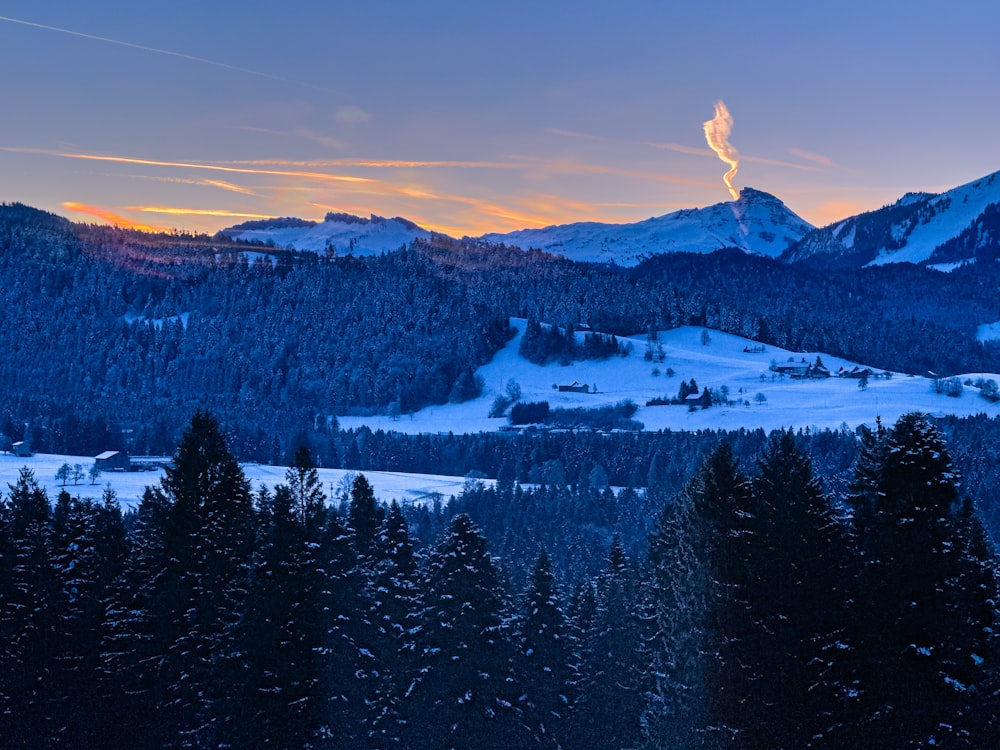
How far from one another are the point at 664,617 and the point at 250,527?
18522mm

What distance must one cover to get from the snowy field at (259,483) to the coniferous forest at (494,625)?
10337cm

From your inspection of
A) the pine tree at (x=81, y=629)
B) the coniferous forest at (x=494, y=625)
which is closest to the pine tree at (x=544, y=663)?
the coniferous forest at (x=494, y=625)

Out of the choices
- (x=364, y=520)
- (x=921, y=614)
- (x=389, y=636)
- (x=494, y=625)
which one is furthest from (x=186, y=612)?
(x=921, y=614)

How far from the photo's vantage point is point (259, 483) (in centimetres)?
A: 16338

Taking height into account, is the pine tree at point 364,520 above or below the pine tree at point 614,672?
above

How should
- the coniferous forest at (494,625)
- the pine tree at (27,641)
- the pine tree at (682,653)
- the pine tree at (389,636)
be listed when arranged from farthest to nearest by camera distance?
the pine tree at (389,636) < the pine tree at (27,641) < the pine tree at (682,653) < the coniferous forest at (494,625)

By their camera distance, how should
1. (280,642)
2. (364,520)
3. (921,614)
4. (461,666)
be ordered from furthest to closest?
(364,520), (461,666), (280,642), (921,614)

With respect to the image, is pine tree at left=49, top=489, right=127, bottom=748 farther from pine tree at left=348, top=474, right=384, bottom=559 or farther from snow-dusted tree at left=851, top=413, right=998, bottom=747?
snow-dusted tree at left=851, top=413, right=998, bottom=747

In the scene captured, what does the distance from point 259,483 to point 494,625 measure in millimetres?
119487

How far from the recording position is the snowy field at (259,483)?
16200 cm

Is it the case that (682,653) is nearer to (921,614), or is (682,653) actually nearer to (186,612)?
(921,614)

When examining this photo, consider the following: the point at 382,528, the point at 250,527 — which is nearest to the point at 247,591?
the point at 250,527

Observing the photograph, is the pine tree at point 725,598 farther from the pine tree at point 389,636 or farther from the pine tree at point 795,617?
the pine tree at point 389,636

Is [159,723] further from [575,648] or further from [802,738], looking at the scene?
[802,738]
